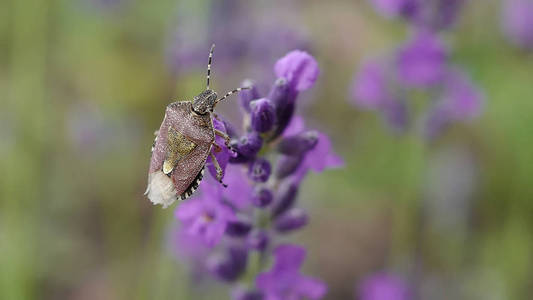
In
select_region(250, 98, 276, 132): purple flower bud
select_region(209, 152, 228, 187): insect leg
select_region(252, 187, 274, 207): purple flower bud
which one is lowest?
select_region(252, 187, 274, 207): purple flower bud

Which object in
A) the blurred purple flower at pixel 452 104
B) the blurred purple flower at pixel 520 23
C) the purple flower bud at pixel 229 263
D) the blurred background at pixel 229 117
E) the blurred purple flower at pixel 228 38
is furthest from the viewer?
the blurred purple flower at pixel 520 23

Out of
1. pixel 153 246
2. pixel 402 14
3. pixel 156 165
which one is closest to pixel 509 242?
pixel 402 14

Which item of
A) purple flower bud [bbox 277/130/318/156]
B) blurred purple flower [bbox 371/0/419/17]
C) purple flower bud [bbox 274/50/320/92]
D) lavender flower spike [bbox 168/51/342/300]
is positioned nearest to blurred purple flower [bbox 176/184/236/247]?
lavender flower spike [bbox 168/51/342/300]

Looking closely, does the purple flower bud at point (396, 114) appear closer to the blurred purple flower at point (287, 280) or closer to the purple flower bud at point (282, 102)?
the purple flower bud at point (282, 102)

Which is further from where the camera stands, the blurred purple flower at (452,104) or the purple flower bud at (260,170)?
the blurred purple flower at (452,104)

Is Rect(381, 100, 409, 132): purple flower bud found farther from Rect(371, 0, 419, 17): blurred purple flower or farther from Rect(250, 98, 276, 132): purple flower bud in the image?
Rect(250, 98, 276, 132): purple flower bud

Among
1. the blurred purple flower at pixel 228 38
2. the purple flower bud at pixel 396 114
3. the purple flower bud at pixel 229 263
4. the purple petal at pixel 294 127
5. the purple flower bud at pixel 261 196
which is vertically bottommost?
the purple flower bud at pixel 229 263

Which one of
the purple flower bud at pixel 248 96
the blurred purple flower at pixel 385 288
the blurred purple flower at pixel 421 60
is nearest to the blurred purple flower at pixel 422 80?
the blurred purple flower at pixel 421 60
